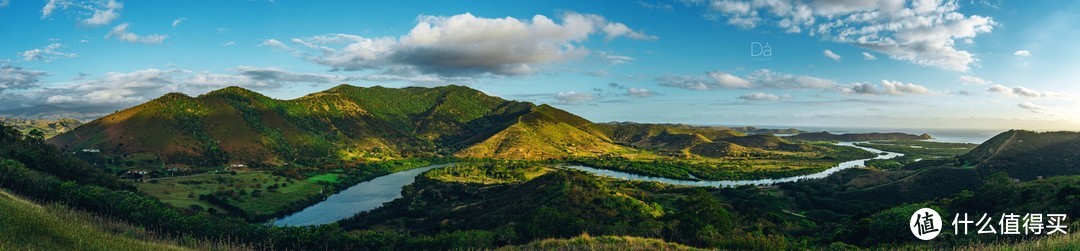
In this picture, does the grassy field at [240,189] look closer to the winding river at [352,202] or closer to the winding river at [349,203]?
the winding river at [349,203]

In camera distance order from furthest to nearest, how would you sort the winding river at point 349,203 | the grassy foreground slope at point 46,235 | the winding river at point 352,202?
1. the winding river at point 352,202
2. the winding river at point 349,203
3. the grassy foreground slope at point 46,235

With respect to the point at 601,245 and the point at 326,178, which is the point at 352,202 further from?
the point at 601,245

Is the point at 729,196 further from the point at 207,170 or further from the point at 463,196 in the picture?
the point at 207,170

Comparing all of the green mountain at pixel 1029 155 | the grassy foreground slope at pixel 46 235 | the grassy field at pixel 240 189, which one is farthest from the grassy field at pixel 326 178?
the green mountain at pixel 1029 155

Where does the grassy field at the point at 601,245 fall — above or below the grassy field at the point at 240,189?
above

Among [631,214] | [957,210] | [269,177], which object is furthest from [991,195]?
[269,177]

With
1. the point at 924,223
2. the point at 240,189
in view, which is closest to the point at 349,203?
the point at 240,189
